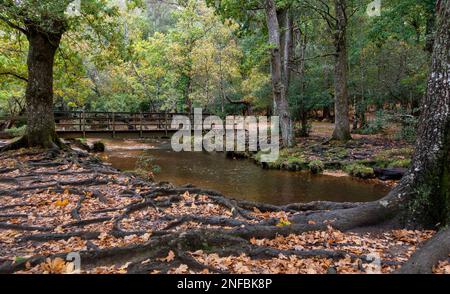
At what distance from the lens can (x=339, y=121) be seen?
18438mm

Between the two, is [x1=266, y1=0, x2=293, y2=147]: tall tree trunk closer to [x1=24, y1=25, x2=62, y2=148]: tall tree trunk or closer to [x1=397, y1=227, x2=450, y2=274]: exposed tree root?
[x1=24, y1=25, x2=62, y2=148]: tall tree trunk

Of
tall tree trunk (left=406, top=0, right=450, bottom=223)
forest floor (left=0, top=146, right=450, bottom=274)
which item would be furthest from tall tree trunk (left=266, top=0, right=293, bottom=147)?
tall tree trunk (left=406, top=0, right=450, bottom=223)

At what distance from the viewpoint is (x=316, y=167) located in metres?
13.9

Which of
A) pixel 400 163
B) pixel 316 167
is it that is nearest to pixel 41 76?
pixel 316 167

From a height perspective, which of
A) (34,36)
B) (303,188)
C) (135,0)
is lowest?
(303,188)

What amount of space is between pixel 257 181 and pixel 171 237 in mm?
8158

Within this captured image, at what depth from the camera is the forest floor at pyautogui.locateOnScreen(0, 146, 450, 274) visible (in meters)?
4.14

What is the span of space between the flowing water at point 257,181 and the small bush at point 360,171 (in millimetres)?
495

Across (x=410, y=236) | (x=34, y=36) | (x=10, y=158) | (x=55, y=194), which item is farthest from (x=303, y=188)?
(x=34, y=36)

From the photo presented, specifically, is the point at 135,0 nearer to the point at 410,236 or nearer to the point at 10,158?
the point at 10,158

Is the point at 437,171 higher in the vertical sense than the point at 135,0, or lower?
lower
